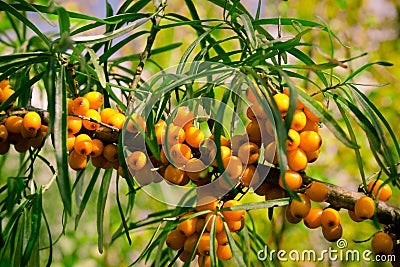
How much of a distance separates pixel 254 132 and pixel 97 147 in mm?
160

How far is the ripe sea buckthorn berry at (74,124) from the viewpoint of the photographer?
0.51 m

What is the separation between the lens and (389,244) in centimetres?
54

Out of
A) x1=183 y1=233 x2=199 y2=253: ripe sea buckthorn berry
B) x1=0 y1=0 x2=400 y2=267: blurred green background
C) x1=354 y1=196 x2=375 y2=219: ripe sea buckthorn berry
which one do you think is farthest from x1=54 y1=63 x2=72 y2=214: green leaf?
x1=0 y1=0 x2=400 y2=267: blurred green background

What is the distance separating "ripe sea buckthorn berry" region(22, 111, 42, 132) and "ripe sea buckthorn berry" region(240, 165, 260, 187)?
211mm

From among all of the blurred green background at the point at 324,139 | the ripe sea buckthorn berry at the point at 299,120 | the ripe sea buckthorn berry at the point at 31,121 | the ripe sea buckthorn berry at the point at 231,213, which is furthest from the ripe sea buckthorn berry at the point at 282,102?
the blurred green background at the point at 324,139

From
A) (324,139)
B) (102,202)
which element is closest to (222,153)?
(102,202)

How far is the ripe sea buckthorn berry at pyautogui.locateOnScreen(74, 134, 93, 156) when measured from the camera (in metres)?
0.51

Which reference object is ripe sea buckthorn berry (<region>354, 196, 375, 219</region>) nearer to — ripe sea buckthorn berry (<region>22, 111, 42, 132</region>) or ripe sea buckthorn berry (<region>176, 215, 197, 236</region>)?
ripe sea buckthorn berry (<region>176, 215, 197, 236</region>)

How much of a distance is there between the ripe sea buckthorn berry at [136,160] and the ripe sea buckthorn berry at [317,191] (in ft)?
0.54

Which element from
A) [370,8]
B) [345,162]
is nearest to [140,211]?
[345,162]

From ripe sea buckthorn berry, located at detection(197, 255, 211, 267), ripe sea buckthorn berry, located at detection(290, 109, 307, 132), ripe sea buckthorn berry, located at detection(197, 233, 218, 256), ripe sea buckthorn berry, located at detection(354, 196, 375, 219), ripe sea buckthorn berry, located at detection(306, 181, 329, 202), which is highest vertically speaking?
ripe sea buckthorn berry, located at detection(290, 109, 307, 132)

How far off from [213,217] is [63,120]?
0.19 meters

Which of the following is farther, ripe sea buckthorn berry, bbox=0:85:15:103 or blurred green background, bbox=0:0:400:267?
blurred green background, bbox=0:0:400:267

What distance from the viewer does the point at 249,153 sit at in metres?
0.48
